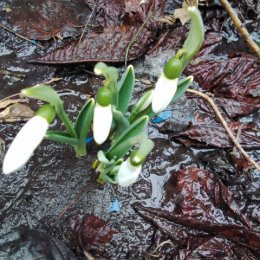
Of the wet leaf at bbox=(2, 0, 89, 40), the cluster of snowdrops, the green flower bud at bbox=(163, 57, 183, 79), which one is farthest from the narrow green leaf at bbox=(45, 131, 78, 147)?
the wet leaf at bbox=(2, 0, 89, 40)

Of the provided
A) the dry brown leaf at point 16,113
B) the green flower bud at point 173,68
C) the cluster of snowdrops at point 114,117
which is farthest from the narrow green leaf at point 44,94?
the dry brown leaf at point 16,113

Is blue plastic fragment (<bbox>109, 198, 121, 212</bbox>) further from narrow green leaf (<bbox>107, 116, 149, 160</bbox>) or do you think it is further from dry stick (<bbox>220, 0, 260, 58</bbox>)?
dry stick (<bbox>220, 0, 260, 58</bbox>)

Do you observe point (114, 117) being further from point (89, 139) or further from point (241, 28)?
point (241, 28)

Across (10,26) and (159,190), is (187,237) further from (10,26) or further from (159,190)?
(10,26)

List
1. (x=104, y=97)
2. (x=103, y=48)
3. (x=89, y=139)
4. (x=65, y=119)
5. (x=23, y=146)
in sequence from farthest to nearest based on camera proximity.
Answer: (x=103, y=48), (x=89, y=139), (x=65, y=119), (x=104, y=97), (x=23, y=146)

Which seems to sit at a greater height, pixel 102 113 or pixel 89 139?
pixel 102 113

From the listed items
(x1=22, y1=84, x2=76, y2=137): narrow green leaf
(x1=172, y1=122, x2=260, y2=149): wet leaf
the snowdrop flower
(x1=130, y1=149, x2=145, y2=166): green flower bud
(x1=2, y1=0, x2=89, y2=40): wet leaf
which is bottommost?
(x1=172, y1=122, x2=260, y2=149): wet leaf

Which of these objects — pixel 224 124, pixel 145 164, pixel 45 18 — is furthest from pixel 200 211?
pixel 45 18

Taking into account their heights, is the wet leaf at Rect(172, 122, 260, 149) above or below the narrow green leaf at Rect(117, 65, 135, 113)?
below

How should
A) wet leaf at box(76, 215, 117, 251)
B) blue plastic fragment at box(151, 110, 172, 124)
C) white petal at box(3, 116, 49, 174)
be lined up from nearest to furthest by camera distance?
1. white petal at box(3, 116, 49, 174)
2. wet leaf at box(76, 215, 117, 251)
3. blue plastic fragment at box(151, 110, 172, 124)
